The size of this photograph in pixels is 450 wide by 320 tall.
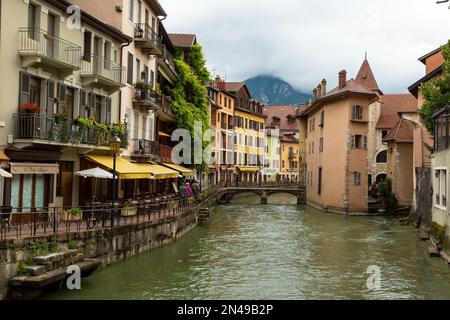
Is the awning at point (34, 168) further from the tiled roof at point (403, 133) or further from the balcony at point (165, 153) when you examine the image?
the tiled roof at point (403, 133)

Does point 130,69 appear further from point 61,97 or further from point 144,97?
point 61,97

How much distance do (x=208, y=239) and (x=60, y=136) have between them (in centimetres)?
1208

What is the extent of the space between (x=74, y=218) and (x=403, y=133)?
3910cm

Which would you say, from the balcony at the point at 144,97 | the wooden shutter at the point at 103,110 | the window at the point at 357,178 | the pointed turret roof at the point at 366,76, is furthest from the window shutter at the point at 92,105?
the pointed turret roof at the point at 366,76

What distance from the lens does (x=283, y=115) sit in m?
109

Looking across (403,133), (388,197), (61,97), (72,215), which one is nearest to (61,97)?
(61,97)

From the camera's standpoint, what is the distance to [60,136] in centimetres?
2133

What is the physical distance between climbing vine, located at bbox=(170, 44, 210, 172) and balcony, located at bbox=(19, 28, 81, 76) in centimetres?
2044

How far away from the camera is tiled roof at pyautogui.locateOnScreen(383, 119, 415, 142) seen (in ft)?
166

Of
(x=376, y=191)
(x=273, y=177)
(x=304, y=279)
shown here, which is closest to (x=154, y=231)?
(x=304, y=279)

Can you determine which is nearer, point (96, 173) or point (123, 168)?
point (96, 173)

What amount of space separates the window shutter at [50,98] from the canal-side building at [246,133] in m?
59.7

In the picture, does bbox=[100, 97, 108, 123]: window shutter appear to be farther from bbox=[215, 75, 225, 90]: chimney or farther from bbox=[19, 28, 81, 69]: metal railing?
bbox=[215, 75, 225, 90]: chimney

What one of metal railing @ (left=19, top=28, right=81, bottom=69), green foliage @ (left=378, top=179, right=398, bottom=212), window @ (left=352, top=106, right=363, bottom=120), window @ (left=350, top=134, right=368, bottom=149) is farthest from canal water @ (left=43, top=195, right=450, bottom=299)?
window @ (left=352, top=106, right=363, bottom=120)
